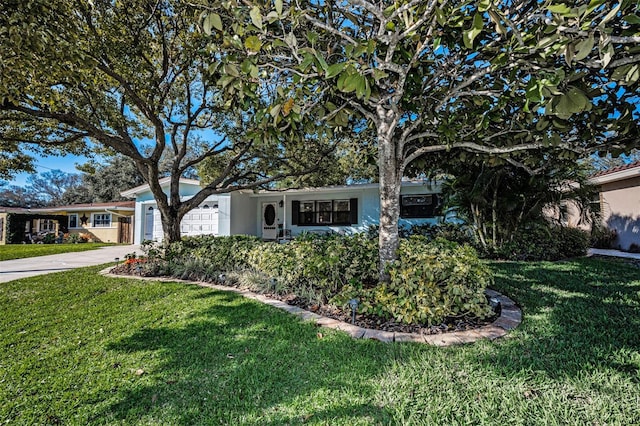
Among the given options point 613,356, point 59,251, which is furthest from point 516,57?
point 59,251

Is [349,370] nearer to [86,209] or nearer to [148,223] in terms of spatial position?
[148,223]

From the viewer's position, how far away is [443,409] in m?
2.12

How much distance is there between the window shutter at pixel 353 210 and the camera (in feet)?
46.6

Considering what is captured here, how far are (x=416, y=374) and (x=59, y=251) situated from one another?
16278mm

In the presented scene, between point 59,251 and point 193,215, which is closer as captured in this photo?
point 59,251

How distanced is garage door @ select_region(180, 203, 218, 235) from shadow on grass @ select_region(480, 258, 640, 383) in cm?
1318

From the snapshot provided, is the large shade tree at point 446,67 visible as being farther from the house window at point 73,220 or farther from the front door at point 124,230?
the house window at point 73,220

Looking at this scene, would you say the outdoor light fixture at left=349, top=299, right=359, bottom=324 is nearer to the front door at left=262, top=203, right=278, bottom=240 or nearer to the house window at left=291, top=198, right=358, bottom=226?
the house window at left=291, top=198, right=358, bottom=226

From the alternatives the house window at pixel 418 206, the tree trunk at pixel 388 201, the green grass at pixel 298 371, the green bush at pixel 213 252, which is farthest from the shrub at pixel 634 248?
the green bush at pixel 213 252

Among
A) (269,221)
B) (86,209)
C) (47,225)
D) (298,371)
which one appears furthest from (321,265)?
(47,225)

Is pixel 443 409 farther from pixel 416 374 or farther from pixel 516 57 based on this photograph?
pixel 516 57

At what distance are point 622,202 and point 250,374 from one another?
13.6m

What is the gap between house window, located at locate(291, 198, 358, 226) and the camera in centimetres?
1432

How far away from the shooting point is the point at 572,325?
11.4 feet
